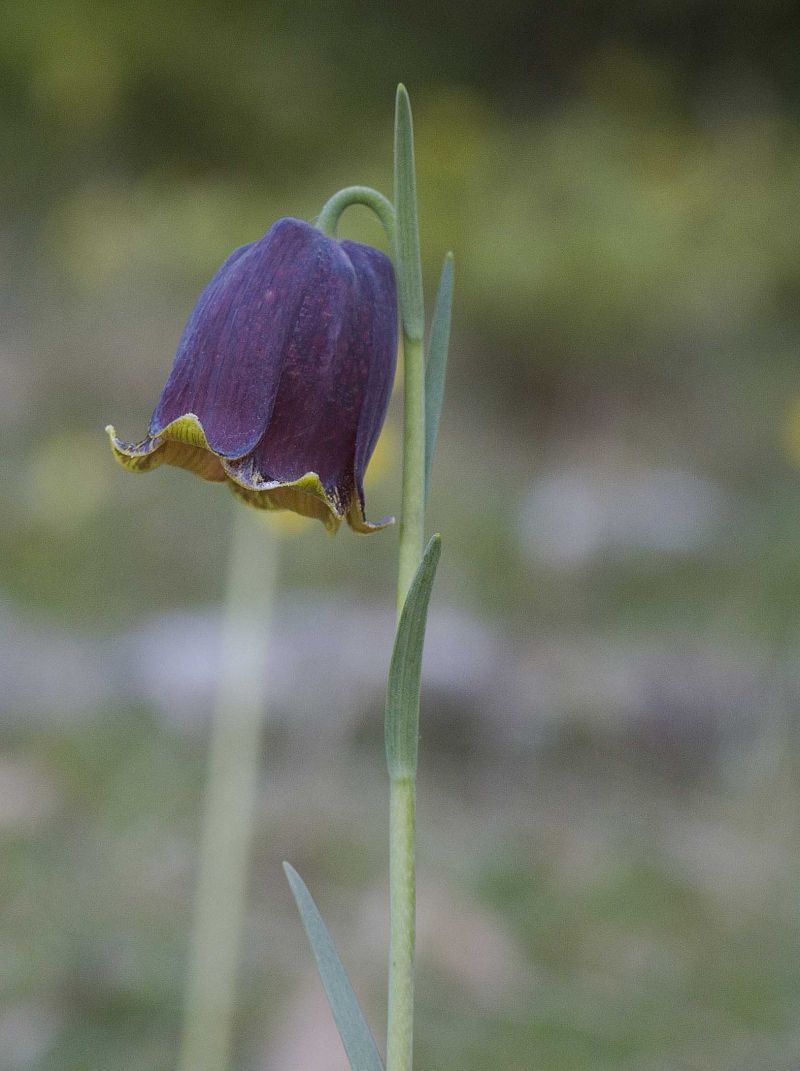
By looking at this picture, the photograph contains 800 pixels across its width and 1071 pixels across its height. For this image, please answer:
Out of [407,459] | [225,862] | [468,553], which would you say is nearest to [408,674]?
[407,459]

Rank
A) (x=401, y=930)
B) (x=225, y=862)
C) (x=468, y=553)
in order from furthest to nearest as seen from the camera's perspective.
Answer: (x=468, y=553)
(x=225, y=862)
(x=401, y=930)

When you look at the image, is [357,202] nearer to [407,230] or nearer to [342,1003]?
[407,230]

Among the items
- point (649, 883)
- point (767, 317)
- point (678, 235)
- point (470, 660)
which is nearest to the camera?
point (649, 883)

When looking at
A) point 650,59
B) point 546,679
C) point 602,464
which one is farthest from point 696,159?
point 546,679

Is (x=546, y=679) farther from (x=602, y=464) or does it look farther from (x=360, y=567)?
(x=602, y=464)

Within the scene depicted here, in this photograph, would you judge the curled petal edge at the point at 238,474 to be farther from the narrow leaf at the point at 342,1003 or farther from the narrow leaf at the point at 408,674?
the narrow leaf at the point at 342,1003

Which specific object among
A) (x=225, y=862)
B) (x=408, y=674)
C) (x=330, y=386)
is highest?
(x=330, y=386)
